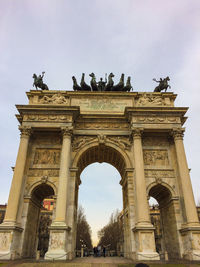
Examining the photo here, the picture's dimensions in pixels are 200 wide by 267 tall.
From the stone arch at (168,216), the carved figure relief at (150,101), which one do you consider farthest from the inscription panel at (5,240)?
the carved figure relief at (150,101)

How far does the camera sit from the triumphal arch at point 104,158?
1526 centimetres

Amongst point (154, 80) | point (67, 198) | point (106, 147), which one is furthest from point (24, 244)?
point (154, 80)

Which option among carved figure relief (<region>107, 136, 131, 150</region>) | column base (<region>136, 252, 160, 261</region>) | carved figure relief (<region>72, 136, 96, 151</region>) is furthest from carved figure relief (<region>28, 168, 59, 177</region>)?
column base (<region>136, 252, 160, 261</region>)

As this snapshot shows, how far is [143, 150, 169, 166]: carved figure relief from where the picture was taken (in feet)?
61.1

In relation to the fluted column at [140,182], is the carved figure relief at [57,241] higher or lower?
lower

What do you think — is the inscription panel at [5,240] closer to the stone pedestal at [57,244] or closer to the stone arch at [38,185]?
the stone pedestal at [57,244]

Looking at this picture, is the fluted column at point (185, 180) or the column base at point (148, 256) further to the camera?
the fluted column at point (185, 180)

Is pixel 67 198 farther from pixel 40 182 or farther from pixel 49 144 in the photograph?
pixel 49 144

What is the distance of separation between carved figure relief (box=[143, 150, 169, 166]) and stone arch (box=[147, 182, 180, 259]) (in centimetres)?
184

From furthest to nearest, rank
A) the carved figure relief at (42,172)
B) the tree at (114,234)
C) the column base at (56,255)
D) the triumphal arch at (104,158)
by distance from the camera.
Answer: the tree at (114,234), the carved figure relief at (42,172), the triumphal arch at (104,158), the column base at (56,255)

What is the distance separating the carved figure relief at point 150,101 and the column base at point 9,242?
1472cm

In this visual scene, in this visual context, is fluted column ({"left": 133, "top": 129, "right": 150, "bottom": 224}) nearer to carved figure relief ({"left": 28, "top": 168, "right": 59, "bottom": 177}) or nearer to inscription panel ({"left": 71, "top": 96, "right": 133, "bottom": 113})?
inscription panel ({"left": 71, "top": 96, "right": 133, "bottom": 113})

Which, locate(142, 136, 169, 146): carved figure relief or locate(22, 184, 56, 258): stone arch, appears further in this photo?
locate(142, 136, 169, 146): carved figure relief

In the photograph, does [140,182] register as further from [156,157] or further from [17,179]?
[17,179]
